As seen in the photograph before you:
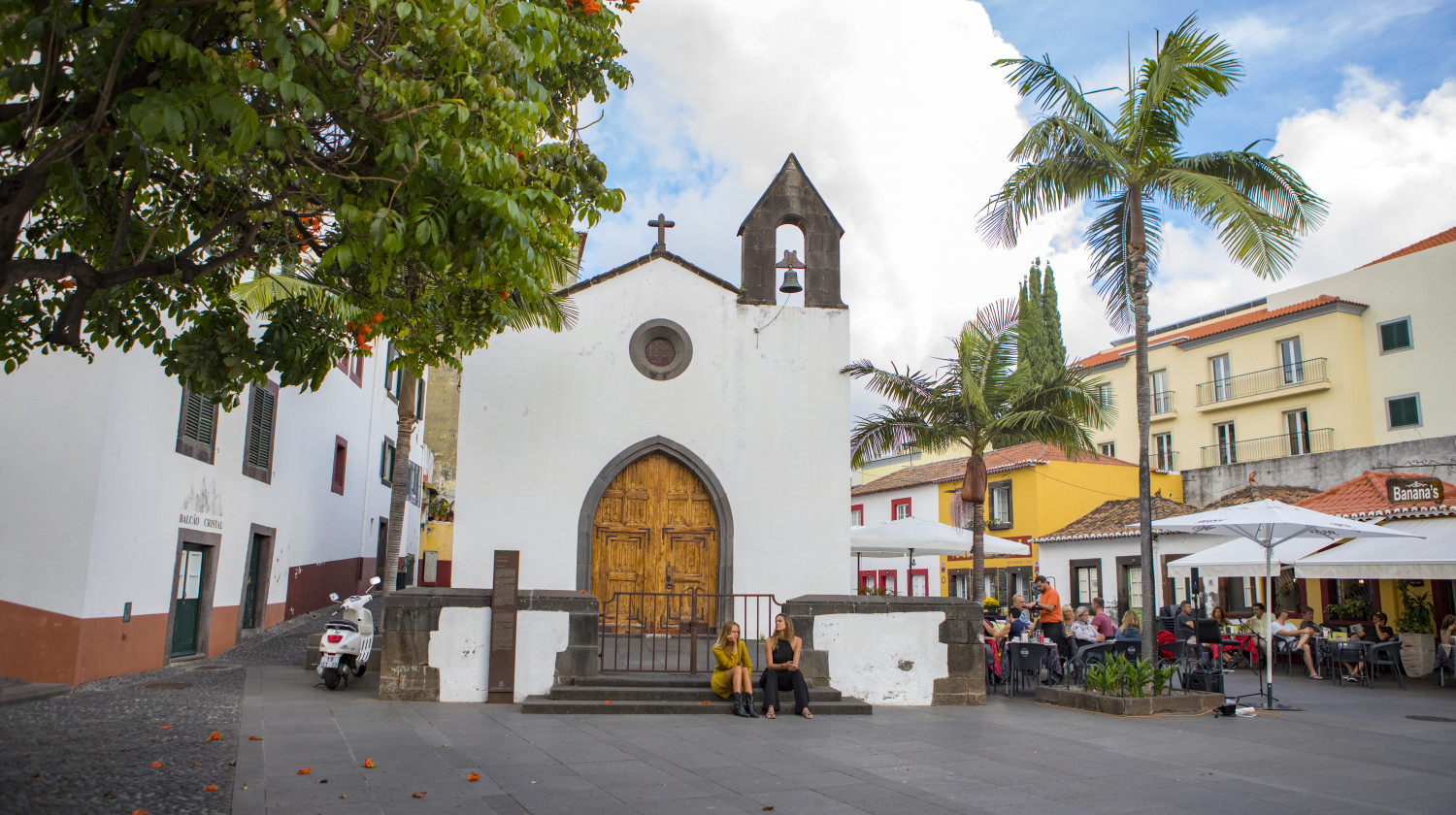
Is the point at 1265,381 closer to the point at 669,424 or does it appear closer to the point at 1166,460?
the point at 1166,460

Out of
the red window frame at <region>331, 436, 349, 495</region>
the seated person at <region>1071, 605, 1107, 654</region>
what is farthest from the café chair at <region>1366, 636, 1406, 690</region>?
the red window frame at <region>331, 436, 349, 495</region>

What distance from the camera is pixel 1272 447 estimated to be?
32500 millimetres

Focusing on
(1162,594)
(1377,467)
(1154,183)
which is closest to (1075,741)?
(1154,183)

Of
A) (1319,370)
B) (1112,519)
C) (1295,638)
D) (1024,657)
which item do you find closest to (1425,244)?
(1319,370)

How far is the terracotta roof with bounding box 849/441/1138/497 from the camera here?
31.5m

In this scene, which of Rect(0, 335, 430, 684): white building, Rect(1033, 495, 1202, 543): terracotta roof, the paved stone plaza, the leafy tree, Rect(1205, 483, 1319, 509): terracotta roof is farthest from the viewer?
Rect(1033, 495, 1202, 543): terracotta roof

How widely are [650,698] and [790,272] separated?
728cm

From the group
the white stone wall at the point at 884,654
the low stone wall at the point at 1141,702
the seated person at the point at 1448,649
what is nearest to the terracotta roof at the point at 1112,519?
the seated person at the point at 1448,649

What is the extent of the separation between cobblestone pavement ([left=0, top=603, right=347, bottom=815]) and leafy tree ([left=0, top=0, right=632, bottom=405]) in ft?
8.26

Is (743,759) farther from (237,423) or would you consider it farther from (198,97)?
(237,423)

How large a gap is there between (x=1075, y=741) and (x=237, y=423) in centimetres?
1252

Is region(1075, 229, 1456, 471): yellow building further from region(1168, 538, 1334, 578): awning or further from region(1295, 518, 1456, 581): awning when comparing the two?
region(1295, 518, 1456, 581): awning

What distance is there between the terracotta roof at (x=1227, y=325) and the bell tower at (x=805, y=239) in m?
15.0

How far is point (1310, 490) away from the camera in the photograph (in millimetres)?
24438
